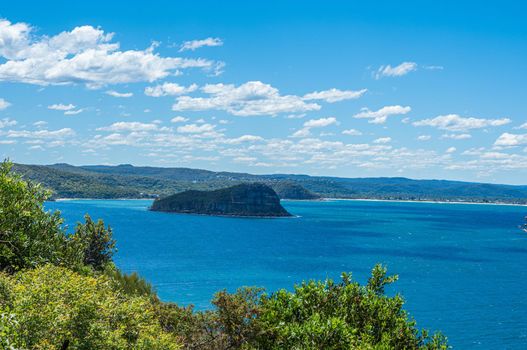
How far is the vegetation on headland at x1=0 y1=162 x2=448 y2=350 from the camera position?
21.5 metres

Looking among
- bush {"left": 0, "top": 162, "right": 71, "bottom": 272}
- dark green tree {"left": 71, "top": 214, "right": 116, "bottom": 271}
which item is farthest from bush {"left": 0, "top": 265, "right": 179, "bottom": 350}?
dark green tree {"left": 71, "top": 214, "right": 116, "bottom": 271}

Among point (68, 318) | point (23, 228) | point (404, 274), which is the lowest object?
point (404, 274)

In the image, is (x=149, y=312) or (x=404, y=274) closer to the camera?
(x=149, y=312)

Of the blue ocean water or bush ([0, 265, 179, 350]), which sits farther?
the blue ocean water

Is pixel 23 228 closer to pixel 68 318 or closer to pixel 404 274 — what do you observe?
pixel 68 318

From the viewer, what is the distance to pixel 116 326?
997 inches

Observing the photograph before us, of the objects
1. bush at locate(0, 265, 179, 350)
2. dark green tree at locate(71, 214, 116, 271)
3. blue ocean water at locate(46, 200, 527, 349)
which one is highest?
bush at locate(0, 265, 179, 350)

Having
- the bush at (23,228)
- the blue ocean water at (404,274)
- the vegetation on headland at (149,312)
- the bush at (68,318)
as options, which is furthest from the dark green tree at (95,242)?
the bush at (68,318)

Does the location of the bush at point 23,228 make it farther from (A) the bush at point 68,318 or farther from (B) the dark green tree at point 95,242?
(B) the dark green tree at point 95,242

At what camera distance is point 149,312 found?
30.2 m

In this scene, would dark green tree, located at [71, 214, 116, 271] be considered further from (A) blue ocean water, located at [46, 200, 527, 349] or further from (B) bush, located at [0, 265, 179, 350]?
(B) bush, located at [0, 265, 179, 350]

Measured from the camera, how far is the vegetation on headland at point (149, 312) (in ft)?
70.4

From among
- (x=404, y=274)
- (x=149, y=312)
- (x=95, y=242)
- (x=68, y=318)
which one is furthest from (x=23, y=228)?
(x=404, y=274)

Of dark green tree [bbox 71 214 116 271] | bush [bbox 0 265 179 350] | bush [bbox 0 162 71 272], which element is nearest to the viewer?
bush [bbox 0 265 179 350]
